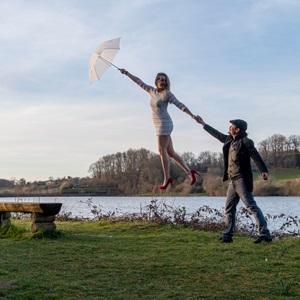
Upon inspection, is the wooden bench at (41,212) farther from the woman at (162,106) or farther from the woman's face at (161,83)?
the woman's face at (161,83)

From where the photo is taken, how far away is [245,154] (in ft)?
28.7

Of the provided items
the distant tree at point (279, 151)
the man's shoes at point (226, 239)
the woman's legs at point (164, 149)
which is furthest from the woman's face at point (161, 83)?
the distant tree at point (279, 151)

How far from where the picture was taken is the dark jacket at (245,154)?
28.0 feet

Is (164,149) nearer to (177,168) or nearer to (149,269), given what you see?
(177,168)

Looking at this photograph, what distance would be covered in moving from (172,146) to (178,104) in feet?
2.43

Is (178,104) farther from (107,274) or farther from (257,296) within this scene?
(257,296)

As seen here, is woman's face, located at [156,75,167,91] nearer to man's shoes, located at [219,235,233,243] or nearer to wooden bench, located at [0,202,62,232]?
man's shoes, located at [219,235,233,243]

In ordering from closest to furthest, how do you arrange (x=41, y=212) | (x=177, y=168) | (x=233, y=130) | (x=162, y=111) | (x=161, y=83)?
(x=162, y=111) < (x=161, y=83) < (x=233, y=130) < (x=177, y=168) < (x=41, y=212)

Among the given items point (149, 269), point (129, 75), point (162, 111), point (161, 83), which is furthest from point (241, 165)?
point (149, 269)

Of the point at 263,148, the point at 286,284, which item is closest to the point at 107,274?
the point at 286,284

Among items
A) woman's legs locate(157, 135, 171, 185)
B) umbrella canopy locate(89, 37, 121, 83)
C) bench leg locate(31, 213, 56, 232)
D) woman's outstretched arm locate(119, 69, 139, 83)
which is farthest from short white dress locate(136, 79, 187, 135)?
bench leg locate(31, 213, 56, 232)

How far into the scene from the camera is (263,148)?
1267 centimetres

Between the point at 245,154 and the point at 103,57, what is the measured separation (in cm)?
300

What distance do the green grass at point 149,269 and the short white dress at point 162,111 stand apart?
2.01 m
